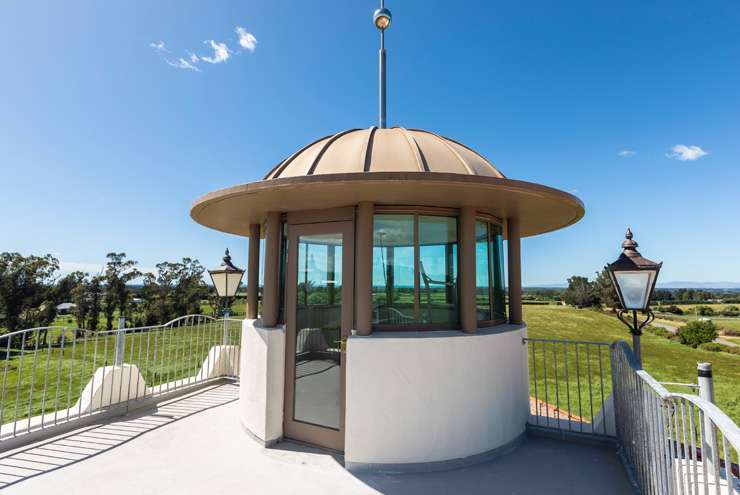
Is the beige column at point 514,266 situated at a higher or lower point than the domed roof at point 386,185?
lower

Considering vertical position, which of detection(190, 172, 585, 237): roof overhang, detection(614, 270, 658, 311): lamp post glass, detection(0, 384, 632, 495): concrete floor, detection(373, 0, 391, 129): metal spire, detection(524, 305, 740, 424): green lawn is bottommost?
detection(524, 305, 740, 424): green lawn

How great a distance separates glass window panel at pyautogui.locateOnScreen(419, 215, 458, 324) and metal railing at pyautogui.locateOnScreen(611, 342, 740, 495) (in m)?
1.69

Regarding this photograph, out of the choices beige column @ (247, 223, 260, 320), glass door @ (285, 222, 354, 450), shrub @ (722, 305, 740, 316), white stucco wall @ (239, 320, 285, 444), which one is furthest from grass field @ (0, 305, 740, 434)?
shrub @ (722, 305, 740, 316)

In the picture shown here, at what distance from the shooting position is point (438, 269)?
396 cm

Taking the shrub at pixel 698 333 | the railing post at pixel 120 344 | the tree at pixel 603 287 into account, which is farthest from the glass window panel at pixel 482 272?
the tree at pixel 603 287

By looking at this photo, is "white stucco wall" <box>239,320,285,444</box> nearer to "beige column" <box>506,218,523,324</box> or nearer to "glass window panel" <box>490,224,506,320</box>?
"glass window panel" <box>490,224,506,320</box>

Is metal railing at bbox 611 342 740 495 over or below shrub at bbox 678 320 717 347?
over

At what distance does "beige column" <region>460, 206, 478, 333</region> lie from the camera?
12.7 feet

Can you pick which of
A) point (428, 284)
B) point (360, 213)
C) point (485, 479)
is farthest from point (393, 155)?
point (485, 479)

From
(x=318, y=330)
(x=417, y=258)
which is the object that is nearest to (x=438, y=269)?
(x=417, y=258)

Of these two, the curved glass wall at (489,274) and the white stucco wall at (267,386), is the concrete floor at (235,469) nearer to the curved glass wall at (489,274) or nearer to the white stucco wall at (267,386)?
the white stucco wall at (267,386)

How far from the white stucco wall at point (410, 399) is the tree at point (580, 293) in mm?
54407

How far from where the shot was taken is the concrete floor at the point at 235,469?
3.23 m

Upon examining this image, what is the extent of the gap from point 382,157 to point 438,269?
4.59ft
